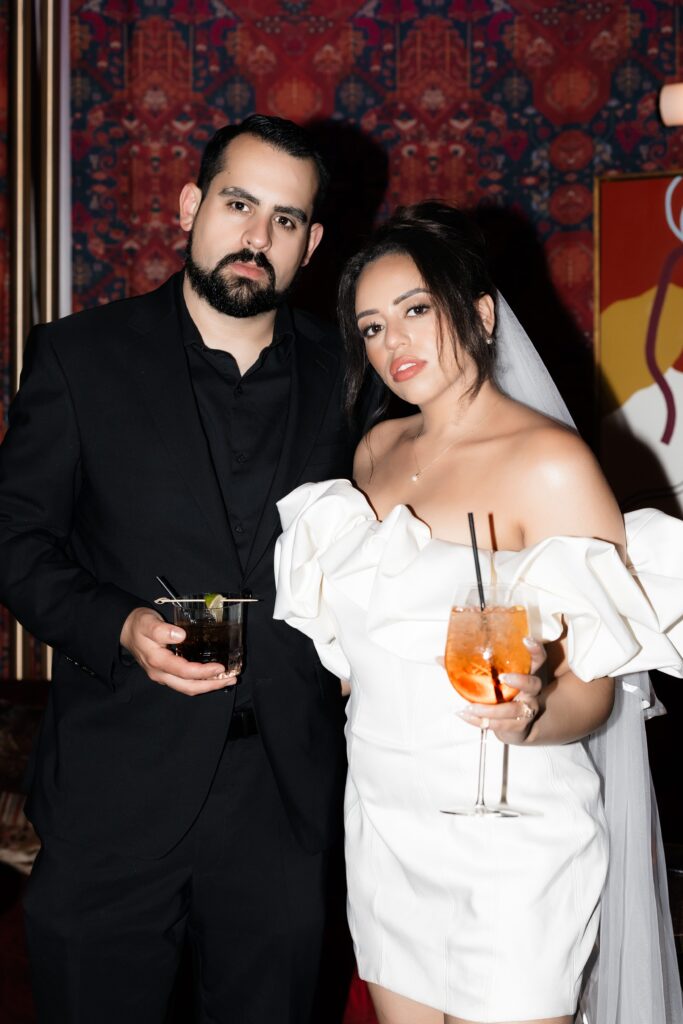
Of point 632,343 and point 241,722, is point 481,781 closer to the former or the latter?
point 241,722

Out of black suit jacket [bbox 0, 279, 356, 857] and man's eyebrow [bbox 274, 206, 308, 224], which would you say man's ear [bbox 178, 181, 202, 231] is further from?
black suit jacket [bbox 0, 279, 356, 857]

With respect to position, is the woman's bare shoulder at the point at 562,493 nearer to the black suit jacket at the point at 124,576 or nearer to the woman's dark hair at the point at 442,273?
the woman's dark hair at the point at 442,273

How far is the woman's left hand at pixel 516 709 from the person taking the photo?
1.48 metres

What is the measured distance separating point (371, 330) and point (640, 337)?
2288 mm

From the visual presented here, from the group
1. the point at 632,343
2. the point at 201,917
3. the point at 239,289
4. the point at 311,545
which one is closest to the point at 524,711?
the point at 311,545

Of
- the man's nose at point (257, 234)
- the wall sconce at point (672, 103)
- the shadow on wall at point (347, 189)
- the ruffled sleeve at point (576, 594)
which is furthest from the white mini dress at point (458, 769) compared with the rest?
the shadow on wall at point (347, 189)

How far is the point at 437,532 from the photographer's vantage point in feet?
6.21

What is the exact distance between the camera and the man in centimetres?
196

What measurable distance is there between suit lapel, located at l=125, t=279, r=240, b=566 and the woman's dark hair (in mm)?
379

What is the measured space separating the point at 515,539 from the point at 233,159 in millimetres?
1031

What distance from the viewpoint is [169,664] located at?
171cm

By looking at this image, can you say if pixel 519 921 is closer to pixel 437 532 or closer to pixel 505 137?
pixel 437 532

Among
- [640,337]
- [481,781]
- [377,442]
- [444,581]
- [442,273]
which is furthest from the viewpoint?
[640,337]

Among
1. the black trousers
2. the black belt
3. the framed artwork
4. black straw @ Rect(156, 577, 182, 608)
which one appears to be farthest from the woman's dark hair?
the framed artwork
